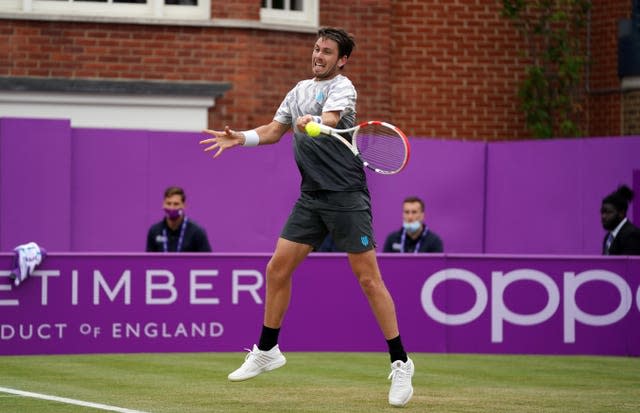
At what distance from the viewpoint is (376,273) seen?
30.3ft

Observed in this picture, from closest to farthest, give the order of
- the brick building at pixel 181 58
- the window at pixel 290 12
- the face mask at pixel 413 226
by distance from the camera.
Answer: the face mask at pixel 413 226 → the brick building at pixel 181 58 → the window at pixel 290 12

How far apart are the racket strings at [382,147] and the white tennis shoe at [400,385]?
1.19m

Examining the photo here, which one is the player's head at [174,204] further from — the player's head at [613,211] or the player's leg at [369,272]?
the player's leg at [369,272]

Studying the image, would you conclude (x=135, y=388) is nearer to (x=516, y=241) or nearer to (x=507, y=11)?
(x=516, y=241)

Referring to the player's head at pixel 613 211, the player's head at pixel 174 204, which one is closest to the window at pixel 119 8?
the player's head at pixel 174 204

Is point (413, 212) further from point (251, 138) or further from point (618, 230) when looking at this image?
point (251, 138)

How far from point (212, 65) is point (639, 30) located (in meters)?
5.75

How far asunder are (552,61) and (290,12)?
3.70 metres

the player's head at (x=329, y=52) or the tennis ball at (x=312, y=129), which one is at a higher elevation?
the player's head at (x=329, y=52)

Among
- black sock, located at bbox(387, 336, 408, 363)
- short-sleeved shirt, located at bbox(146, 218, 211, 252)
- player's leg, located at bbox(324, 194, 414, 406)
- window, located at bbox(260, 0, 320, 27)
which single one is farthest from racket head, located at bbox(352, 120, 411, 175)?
window, located at bbox(260, 0, 320, 27)

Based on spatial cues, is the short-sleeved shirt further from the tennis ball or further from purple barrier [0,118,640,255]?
the tennis ball

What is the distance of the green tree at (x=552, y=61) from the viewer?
20359 mm

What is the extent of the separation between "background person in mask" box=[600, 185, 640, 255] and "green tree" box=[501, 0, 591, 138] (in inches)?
214

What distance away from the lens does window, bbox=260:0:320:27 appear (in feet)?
63.0
